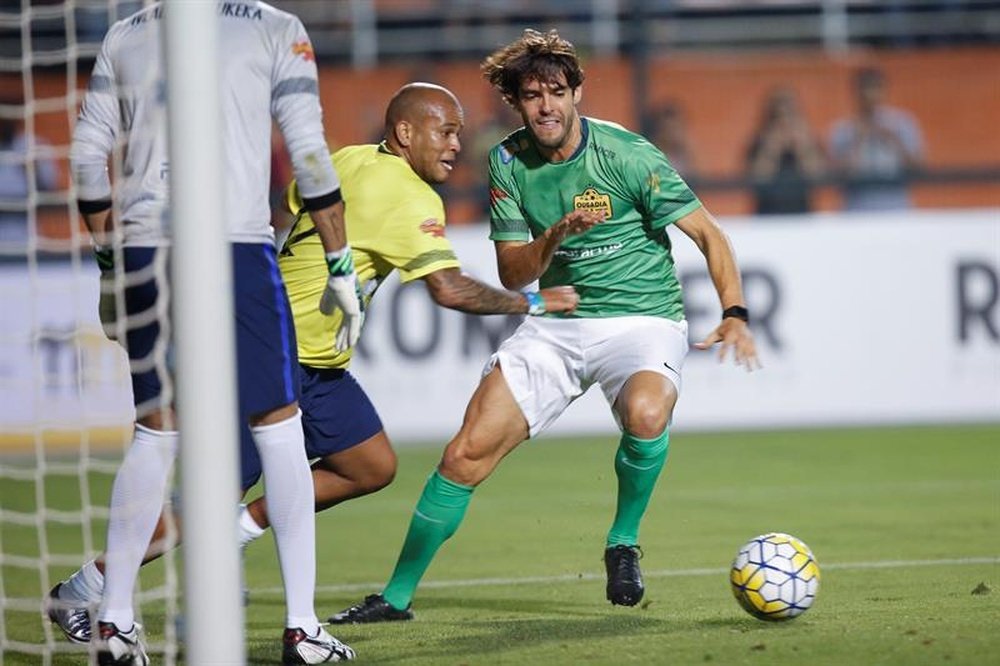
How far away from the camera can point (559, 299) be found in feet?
20.7

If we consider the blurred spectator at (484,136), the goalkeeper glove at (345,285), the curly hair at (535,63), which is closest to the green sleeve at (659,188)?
the curly hair at (535,63)

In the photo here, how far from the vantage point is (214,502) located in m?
4.16

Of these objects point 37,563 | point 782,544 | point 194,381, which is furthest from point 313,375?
point 194,381

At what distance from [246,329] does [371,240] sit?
1.04 meters

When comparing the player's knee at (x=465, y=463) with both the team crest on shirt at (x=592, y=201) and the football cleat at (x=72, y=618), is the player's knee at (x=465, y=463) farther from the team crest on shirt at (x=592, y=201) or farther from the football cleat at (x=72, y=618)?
the football cleat at (x=72, y=618)

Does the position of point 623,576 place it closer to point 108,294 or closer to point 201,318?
point 108,294

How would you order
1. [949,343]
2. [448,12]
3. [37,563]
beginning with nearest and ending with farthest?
[37,563] → [949,343] → [448,12]

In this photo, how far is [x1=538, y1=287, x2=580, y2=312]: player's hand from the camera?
6277 millimetres

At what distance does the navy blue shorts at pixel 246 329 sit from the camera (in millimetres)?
5027

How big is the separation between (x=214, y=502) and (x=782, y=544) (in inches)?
95.9

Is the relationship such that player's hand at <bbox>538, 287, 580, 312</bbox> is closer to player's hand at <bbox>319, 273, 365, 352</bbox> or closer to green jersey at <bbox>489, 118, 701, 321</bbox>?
green jersey at <bbox>489, 118, 701, 321</bbox>

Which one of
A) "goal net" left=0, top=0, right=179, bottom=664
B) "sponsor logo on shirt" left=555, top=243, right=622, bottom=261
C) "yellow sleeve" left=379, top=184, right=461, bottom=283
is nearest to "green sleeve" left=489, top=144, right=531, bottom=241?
"sponsor logo on shirt" left=555, top=243, right=622, bottom=261

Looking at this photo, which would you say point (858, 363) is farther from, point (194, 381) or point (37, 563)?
point (194, 381)

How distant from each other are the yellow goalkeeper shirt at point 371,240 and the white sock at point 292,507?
771mm
